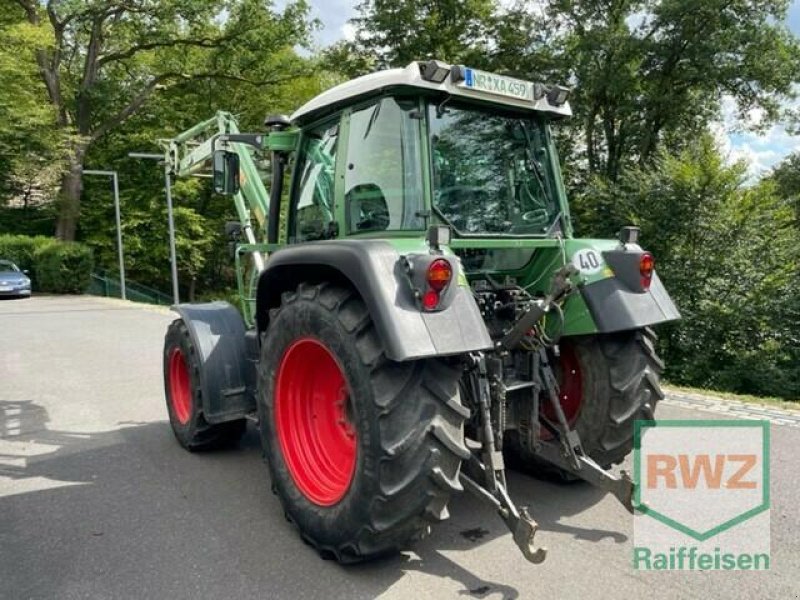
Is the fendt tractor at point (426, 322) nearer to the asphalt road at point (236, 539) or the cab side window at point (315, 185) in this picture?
the cab side window at point (315, 185)

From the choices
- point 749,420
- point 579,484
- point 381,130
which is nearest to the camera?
point 381,130

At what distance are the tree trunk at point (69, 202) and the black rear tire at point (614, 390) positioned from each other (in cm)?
2632

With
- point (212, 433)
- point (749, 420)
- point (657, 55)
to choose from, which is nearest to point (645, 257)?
point (749, 420)

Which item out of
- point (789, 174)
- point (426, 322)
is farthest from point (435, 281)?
point (789, 174)

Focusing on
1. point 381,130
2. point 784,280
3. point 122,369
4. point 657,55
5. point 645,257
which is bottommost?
point 122,369

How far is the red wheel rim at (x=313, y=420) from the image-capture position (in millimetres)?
3322

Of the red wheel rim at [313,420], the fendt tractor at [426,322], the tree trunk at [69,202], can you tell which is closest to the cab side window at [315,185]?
the fendt tractor at [426,322]

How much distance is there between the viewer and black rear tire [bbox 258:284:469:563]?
2.66m

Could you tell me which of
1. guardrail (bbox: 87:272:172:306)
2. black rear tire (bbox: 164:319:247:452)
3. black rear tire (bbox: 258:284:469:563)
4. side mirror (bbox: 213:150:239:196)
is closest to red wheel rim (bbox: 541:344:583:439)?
black rear tire (bbox: 258:284:469:563)

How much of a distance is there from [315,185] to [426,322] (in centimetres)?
173

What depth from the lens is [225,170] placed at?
4.77 meters

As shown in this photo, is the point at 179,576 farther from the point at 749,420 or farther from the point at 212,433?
the point at 749,420

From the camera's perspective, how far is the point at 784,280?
11078 millimetres

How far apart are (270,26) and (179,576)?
1018 inches
